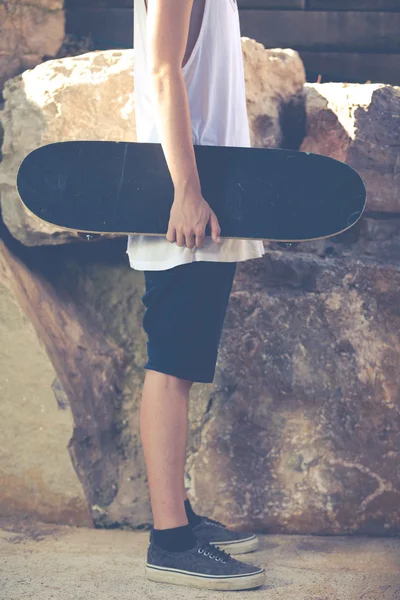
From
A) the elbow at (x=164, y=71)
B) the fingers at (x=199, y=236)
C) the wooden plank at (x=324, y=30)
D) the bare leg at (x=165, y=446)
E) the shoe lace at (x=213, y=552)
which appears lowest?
the shoe lace at (x=213, y=552)

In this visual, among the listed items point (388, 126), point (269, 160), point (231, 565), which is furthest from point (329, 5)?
point (231, 565)

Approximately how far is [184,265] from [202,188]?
0.21m

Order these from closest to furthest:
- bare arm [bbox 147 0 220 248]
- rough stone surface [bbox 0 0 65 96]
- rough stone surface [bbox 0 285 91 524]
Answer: bare arm [bbox 147 0 220 248] → rough stone surface [bbox 0 285 91 524] → rough stone surface [bbox 0 0 65 96]

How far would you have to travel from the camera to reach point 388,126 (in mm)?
2670

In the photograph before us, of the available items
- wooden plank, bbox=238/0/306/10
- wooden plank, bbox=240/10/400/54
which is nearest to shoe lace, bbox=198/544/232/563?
wooden plank, bbox=240/10/400/54

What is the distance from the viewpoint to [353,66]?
11.2 feet

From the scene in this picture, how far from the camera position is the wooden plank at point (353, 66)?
3.40m

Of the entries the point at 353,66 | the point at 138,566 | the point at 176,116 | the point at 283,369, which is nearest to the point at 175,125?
the point at 176,116

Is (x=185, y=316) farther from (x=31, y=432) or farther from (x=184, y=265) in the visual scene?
(x=31, y=432)

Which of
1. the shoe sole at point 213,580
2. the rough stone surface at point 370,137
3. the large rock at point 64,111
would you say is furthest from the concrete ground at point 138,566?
the rough stone surface at point 370,137

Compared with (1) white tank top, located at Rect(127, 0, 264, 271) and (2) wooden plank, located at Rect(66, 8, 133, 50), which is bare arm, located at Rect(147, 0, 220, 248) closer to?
(1) white tank top, located at Rect(127, 0, 264, 271)

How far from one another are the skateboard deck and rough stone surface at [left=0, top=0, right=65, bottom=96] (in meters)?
0.77

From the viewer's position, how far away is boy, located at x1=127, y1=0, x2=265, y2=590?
6.29 ft

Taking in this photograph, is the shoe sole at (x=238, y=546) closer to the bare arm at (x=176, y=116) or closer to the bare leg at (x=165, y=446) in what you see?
the bare leg at (x=165, y=446)
